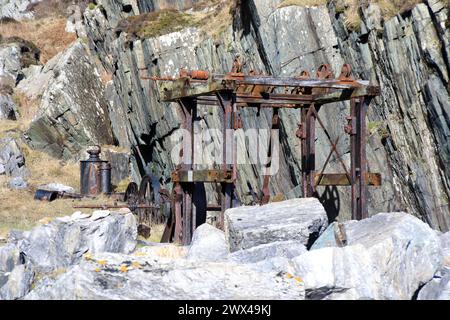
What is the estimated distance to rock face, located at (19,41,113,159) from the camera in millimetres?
33438

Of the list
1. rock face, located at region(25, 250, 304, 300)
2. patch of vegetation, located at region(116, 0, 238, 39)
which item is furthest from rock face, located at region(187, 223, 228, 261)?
patch of vegetation, located at region(116, 0, 238, 39)

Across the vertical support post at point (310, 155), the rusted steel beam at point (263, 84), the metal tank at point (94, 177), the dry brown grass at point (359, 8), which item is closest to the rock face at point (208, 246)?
the rusted steel beam at point (263, 84)

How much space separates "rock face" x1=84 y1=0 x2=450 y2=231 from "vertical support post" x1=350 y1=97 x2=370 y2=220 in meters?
2.98

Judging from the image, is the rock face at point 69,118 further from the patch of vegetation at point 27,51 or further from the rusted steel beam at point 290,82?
the rusted steel beam at point 290,82

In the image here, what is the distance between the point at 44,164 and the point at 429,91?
20.8m

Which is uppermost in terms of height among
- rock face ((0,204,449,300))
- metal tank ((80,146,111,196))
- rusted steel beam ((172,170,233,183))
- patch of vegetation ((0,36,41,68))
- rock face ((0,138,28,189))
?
patch of vegetation ((0,36,41,68))

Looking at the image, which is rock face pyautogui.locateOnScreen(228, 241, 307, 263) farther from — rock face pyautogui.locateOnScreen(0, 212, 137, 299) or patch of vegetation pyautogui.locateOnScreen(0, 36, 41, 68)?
patch of vegetation pyautogui.locateOnScreen(0, 36, 41, 68)

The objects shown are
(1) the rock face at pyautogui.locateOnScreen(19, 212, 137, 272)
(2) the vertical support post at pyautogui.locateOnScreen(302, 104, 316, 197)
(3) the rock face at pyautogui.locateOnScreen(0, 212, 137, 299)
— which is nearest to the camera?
(3) the rock face at pyautogui.locateOnScreen(0, 212, 137, 299)

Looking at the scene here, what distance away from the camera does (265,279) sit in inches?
309

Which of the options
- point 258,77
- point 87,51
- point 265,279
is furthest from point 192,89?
point 87,51

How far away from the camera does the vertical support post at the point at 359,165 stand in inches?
541

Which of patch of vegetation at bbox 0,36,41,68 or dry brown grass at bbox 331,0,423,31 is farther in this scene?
patch of vegetation at bbox 0,36,41,68

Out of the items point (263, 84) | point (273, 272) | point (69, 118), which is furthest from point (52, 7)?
point (273, 272)
